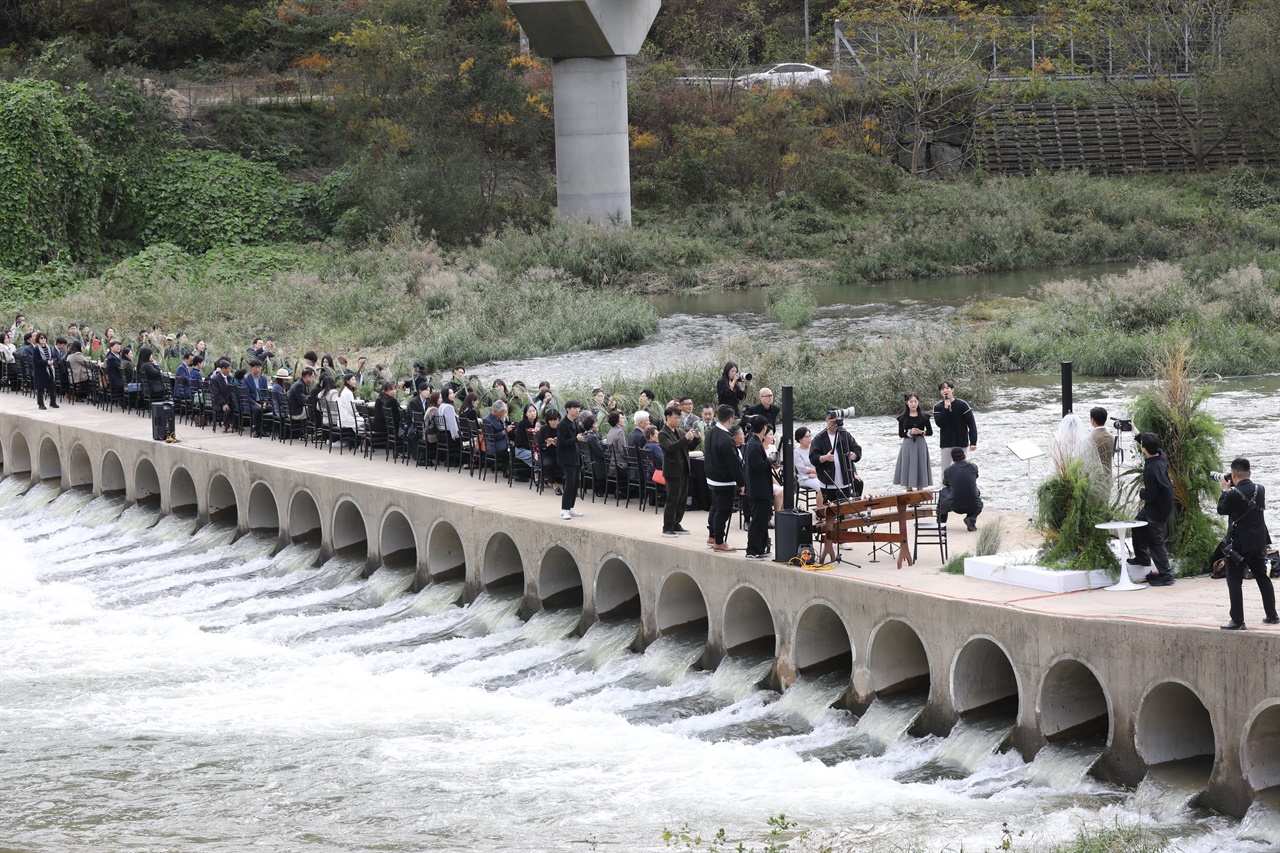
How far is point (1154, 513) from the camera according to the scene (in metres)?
13.1

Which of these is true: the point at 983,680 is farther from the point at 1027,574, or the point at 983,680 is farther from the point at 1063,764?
the point at 1063,764

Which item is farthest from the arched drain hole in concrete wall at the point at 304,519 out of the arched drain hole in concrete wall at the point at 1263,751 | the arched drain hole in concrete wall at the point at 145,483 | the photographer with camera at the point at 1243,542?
the arched drain hole in concrete wall at the point at 1263,751

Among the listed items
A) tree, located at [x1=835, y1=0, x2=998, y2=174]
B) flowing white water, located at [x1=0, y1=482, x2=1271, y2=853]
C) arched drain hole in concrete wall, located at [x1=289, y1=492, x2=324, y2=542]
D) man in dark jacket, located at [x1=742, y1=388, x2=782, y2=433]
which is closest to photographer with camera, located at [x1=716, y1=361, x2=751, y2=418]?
man in dark jacket, located at [x1=742, y1=388, x2=782, y2=433]

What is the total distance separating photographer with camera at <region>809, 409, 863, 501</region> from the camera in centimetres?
1669

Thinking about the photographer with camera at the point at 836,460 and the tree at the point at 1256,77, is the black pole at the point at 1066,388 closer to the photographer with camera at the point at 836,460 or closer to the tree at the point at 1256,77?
the photographer with camera at the point at 836,460

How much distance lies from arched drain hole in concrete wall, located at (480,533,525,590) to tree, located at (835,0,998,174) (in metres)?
41.0

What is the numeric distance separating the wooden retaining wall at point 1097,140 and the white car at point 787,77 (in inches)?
257

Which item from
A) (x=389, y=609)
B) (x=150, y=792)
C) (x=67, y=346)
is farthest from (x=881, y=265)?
(x=150, y=792)

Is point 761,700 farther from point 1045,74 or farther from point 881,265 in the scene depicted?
point 1045,74

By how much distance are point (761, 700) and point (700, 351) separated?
822 inches

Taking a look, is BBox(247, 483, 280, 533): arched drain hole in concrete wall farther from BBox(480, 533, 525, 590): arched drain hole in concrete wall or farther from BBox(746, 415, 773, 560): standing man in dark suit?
BBox(746, 415, 773, 560): standing man in dark suit

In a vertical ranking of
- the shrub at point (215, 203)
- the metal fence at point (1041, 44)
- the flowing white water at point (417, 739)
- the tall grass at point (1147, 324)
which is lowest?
the flowing white water at point (417, 739)

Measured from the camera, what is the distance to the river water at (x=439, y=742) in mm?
12414

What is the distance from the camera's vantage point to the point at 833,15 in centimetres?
6262
